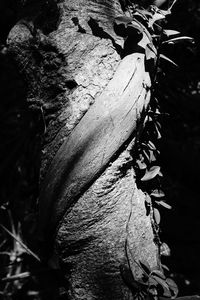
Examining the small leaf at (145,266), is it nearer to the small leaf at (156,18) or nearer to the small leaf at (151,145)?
the small leaf at (151,145)

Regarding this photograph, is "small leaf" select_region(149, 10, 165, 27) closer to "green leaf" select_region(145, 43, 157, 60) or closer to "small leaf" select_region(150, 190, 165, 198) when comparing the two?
"green leaf" select_region(145, 43, 157, 60)

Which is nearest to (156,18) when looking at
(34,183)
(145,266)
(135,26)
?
(135,26)

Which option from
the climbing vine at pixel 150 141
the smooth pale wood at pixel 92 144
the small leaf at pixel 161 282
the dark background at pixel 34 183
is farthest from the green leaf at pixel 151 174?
the dark background at pixel 34 183

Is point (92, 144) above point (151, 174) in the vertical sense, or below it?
above

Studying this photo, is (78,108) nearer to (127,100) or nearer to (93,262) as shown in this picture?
(127,100)

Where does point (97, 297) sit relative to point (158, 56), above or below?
below

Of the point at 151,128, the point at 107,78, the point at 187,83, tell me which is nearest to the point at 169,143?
A: the point at 187,83

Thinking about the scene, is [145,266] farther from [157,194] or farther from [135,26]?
[135,26]
